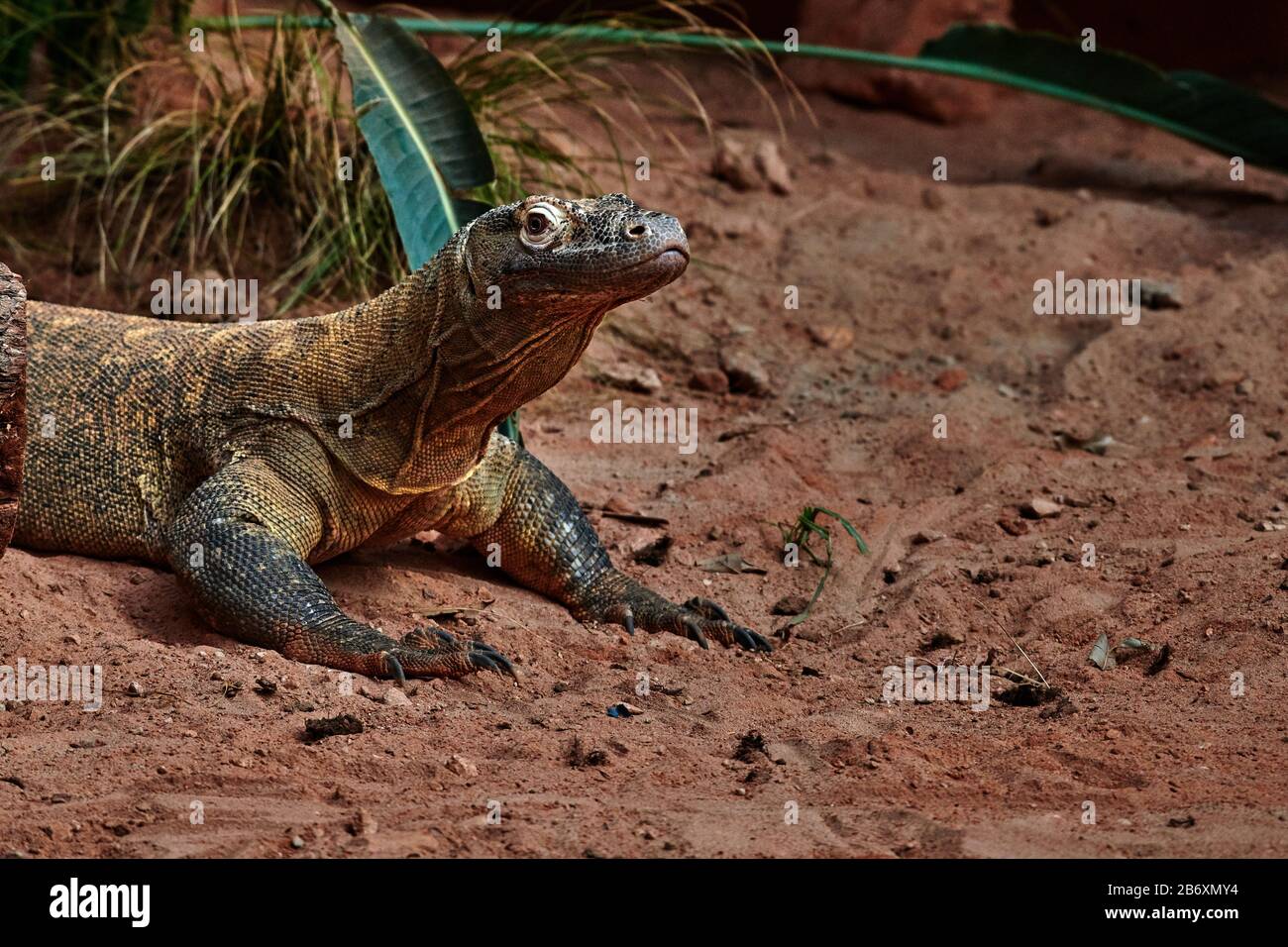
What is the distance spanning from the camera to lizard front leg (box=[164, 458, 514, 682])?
488 cm

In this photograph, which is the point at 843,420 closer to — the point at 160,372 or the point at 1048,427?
the point at 1048,427

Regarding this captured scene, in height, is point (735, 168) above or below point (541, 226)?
above

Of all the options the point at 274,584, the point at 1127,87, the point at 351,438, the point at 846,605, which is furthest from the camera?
the point at 1127,87

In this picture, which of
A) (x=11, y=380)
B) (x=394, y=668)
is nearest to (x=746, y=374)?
(x=394, y=668)

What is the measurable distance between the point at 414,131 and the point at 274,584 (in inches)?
113

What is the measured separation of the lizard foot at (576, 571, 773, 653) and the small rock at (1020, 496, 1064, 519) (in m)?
1.55

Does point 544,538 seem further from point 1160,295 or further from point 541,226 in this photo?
point 1160,295

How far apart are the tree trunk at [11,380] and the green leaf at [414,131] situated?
8.68 feet

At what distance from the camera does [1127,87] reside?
31.8 ft

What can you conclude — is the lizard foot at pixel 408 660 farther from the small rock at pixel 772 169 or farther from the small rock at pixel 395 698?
the small rock at pixel 772 169

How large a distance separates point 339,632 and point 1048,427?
3979 mm

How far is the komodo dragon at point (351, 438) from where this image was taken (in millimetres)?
4910
